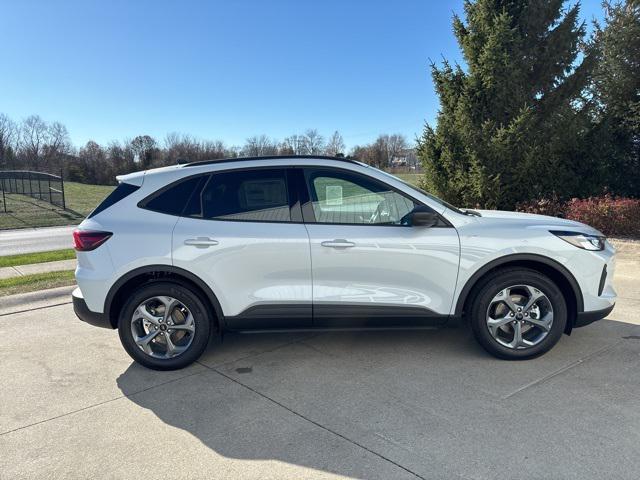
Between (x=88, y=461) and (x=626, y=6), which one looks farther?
(x=626, y=6)

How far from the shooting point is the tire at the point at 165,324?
3.78 m

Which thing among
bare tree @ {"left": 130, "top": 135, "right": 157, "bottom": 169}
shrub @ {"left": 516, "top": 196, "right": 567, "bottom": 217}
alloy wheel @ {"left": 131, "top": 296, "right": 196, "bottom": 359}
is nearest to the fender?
alloy wheel @ {"left": 131, "top": 296, "right": 196, "bottom": 359}

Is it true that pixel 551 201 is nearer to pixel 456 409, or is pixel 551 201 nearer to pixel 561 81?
pixel 561 81

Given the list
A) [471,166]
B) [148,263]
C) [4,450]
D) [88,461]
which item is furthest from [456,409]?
[471,166]

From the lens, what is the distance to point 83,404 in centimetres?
334

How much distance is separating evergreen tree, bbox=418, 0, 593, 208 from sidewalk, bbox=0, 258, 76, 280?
29.5 ft

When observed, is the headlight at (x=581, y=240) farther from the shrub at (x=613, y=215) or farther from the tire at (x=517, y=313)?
the shrub at (x=613, y=215)

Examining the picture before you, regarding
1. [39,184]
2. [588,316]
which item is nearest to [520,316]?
[588,316]

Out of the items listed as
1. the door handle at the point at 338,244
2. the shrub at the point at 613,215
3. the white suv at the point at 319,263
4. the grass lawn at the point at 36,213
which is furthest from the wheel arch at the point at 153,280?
the grass lawn at the point at 36,213

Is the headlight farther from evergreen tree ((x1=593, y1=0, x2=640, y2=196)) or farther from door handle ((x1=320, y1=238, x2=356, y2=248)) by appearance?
evergreen tree ((x1=593, y1=0, x2=640, y2=196))

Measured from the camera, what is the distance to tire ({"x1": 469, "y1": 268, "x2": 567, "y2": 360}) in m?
3.70

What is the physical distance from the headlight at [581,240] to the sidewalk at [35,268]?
806cm

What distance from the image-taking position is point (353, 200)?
3.81 m

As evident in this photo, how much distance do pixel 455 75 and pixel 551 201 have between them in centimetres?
397
